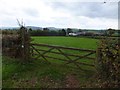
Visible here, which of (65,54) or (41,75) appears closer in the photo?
(41,75)

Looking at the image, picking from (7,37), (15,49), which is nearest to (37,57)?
(15,49)

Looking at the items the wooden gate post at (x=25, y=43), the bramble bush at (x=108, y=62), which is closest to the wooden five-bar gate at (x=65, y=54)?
the wooden gate post at (x=25, y=43)

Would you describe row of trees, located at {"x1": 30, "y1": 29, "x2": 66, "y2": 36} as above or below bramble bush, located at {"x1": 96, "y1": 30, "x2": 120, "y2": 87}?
above

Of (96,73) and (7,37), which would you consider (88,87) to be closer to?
(96,73)

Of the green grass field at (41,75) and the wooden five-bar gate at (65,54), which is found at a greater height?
the wooden five-bar gate at (65,54)

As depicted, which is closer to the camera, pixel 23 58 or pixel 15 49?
pixel 23 58

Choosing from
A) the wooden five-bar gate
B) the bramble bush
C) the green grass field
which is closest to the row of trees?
the wooden five-bar gate

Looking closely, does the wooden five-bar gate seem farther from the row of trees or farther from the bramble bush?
the row of trees

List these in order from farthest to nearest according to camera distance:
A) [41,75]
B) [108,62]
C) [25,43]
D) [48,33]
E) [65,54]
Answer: [48,33], [25,43], [65,54], [41,75], [108,62]

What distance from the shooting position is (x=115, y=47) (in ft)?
30.0

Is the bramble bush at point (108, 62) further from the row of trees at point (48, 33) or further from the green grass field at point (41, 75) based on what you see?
the row of trees at point (48, 33)

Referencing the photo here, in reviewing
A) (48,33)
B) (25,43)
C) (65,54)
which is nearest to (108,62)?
(65,54)

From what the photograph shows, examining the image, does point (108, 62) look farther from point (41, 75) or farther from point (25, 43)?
point (25, 43)

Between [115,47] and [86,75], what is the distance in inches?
96.4
